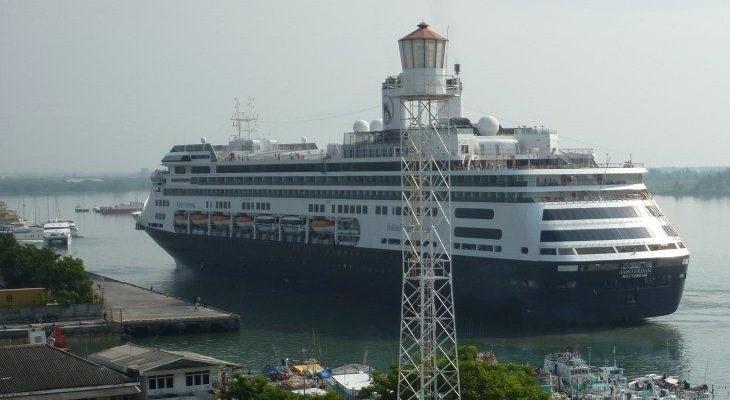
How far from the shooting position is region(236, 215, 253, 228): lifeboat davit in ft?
204

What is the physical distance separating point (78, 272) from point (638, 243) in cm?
2306

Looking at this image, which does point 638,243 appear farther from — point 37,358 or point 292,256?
point 37,358

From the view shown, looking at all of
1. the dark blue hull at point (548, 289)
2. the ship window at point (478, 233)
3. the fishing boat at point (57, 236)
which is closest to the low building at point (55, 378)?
the dark blue hull at point (548, 289)

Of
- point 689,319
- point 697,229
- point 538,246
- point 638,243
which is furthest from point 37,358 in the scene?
point 697,229

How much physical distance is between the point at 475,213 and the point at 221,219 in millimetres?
21824

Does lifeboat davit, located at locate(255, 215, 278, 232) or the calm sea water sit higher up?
lifeboat davit, located at locate(255, 215, 278, 232)

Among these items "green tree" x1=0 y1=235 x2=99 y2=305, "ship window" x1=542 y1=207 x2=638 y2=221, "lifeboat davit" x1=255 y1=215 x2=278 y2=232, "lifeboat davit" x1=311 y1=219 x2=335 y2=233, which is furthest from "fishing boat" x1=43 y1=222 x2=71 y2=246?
"ship window" x1=542 y1=207 x2=638 y2=221

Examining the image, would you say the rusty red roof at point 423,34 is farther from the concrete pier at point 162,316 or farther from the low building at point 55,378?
the concrete pier at point 162,316

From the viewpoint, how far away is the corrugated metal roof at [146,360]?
1185 inches

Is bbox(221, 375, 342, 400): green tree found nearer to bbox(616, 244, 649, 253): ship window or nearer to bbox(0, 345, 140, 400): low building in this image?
bbox(0, 345, 140, 400): low building

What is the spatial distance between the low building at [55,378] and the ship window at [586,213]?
19.9m

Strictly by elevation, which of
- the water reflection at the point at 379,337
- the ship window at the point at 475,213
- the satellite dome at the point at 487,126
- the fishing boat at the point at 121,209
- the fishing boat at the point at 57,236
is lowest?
the water reflection at the point at 379,337

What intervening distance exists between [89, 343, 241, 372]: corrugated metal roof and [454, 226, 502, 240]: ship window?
49.8 ft

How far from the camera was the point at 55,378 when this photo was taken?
27953 millimetres
